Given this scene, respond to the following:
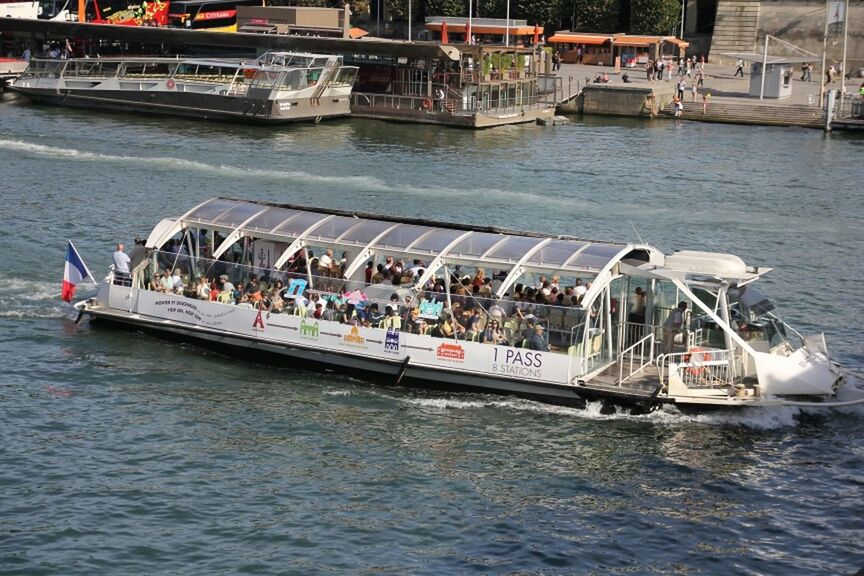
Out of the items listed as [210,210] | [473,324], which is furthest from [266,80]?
[473,324]

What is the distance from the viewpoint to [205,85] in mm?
80562

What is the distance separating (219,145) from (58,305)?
105ft

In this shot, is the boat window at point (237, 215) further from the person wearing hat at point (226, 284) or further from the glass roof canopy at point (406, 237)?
the person wearing hat at point (226, 284)

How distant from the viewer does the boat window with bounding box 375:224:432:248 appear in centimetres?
3400

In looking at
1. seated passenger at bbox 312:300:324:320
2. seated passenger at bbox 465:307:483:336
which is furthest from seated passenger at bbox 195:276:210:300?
seated passenger at bbox 465:307:483:336

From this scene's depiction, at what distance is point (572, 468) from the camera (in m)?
28.5

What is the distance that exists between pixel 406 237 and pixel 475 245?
6.10ft

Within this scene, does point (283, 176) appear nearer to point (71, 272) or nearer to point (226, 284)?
point (71, 272)

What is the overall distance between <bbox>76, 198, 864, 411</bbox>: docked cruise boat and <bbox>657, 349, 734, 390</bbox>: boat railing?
4 centimetres

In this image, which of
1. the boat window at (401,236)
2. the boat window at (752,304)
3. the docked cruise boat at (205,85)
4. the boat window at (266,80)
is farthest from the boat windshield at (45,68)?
the boat window at (752,304)

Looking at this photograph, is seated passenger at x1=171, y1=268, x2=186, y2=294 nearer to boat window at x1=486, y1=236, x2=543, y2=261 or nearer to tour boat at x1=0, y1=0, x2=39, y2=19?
boat window at x1=486, y1=236, x2=543, y2=261

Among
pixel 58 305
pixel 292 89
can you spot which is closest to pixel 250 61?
pixel 292 89

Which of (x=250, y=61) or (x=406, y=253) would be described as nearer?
(x=406, y=253)

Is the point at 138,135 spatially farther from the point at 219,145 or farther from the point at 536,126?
the point at 536,126
